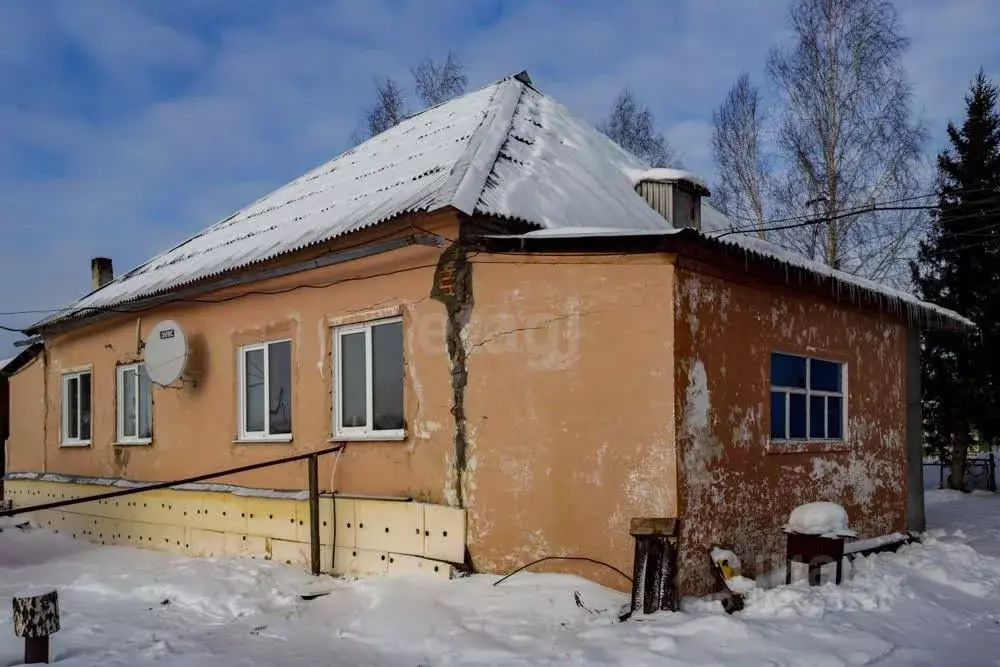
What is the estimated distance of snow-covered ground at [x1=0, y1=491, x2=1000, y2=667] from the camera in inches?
205

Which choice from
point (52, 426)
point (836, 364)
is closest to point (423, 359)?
point (836, 364)

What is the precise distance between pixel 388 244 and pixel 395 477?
2125mm

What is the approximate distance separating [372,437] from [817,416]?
4705 mm

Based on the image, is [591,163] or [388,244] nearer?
[388,244]

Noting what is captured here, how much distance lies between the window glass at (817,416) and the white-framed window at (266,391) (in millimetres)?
5507

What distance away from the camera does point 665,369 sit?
6281mm

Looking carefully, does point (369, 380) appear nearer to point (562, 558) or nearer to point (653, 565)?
point (562, 558)

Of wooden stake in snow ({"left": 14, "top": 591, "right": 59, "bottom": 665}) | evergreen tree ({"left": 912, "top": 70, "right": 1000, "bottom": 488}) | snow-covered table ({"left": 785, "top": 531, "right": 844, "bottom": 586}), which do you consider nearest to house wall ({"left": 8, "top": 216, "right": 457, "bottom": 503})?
wooden stake in snow ({"left": 14, "top": 591, "right": 59, "bottom": 665})

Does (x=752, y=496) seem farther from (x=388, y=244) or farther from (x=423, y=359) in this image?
(x=388, y=244)

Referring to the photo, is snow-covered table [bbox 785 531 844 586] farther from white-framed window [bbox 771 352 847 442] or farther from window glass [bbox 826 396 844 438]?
window glass [bbox 826 396 844 438]

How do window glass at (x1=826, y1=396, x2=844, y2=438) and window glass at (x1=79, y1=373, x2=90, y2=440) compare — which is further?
window glass at (x1=79, y1=373, x2=90, y2=440)

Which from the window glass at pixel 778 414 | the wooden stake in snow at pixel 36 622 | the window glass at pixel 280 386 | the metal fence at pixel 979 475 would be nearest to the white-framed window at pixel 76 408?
the window glass at pixel 280 386

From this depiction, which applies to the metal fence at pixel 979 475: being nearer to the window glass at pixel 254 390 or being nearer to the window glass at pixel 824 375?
the window glass at pixel 824 375

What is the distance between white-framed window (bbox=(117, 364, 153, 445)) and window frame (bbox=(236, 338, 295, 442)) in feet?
7.27
